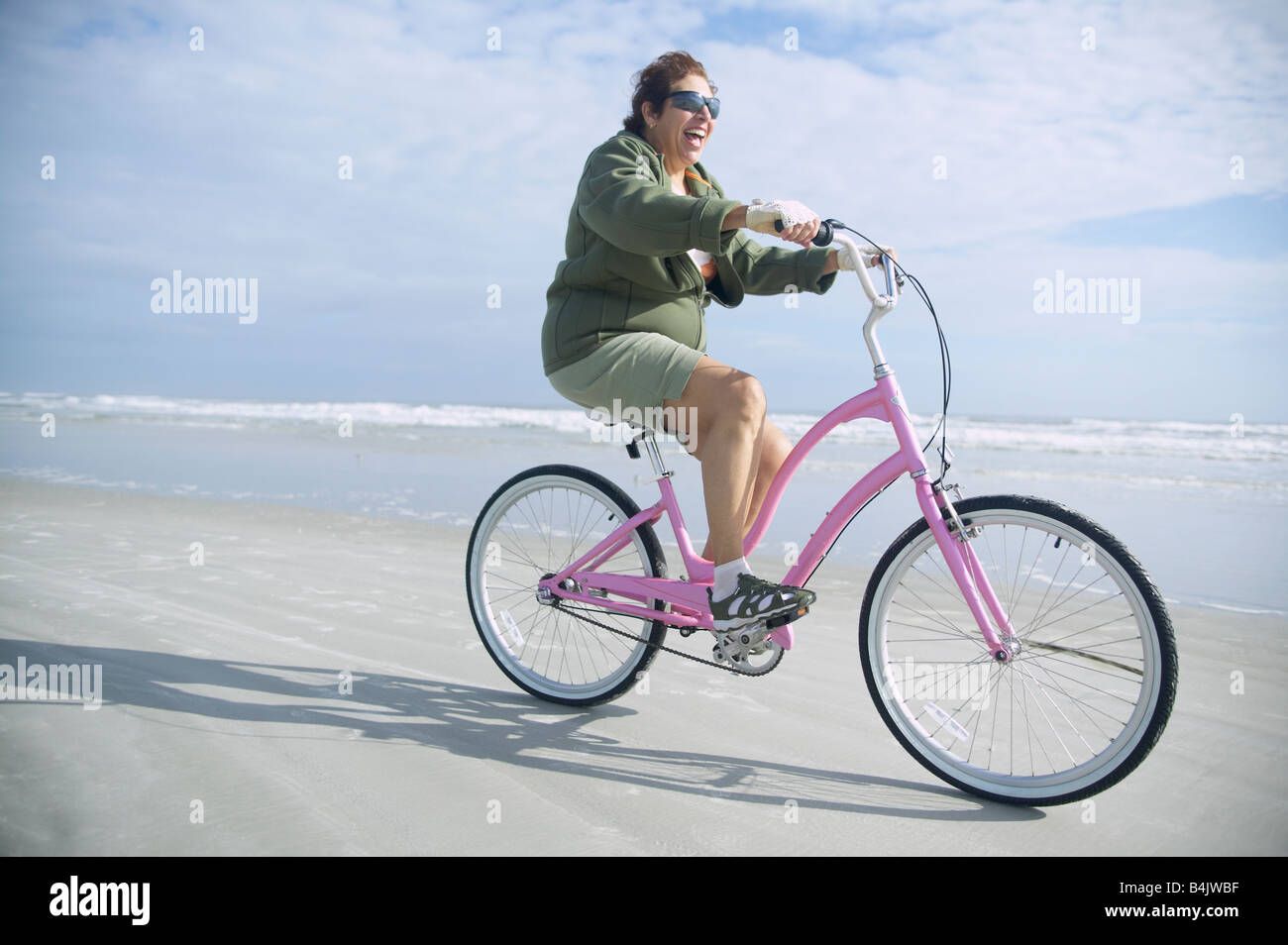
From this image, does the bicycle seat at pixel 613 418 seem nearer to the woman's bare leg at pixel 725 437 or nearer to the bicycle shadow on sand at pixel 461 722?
the woman's bare leg at pixel 725 437

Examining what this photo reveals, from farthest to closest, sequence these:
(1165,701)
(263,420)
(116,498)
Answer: (263,420), (116,498), (1165,701)

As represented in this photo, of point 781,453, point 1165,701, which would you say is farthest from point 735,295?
point 1165,701

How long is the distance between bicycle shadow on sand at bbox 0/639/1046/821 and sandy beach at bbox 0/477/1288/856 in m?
0.01

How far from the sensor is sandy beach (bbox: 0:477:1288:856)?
6.52 feet

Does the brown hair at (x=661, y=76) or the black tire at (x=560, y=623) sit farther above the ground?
the brown hair at (x=661, y=76)

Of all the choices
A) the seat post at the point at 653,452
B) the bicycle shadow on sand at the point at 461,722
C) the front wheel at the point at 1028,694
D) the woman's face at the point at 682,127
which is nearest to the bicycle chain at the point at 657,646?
the bicycle shadow on sand at the point at 461,722

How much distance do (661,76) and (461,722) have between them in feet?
7.07

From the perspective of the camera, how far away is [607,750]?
254 centimetres

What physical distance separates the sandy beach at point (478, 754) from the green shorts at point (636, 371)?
105 cm

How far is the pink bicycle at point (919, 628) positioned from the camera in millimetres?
2115

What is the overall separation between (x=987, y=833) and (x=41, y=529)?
6279mm

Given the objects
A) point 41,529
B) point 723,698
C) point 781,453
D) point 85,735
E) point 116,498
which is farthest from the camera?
point 116,498

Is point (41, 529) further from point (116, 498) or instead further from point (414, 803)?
point (414, 803)
